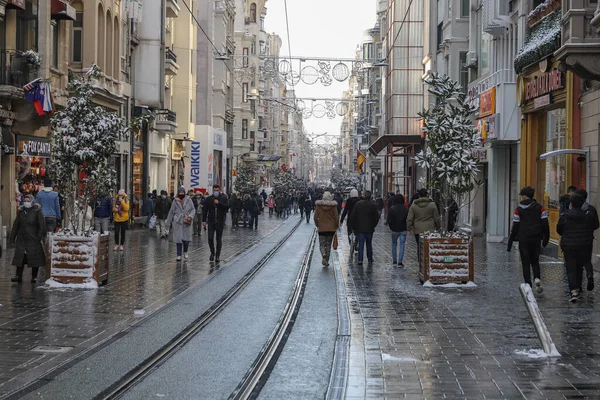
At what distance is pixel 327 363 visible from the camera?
9438 millimetres

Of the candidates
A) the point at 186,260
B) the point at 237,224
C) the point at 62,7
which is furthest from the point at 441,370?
the point at 237,224

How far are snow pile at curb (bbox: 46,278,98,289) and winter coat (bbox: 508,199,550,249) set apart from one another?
705cm

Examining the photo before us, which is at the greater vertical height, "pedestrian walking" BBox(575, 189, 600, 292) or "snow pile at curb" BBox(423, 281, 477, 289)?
"pedestrian walking" BBox(575, 189, 600, 292)

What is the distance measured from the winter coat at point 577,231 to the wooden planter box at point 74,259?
24.9 feet

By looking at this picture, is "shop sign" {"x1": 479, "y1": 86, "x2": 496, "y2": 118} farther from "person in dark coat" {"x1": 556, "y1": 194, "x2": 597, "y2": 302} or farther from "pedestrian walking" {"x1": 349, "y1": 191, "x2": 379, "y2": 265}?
"person in dark coat" {"x1": 556, "y1": 194, "x2": 597, "y2": 302}

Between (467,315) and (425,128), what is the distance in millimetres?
6429

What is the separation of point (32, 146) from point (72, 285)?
45.2 feet

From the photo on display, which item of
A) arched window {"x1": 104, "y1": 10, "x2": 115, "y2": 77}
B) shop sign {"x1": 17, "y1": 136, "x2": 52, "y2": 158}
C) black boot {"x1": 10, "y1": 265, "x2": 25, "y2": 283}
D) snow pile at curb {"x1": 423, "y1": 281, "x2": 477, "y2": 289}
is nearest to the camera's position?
black boot {"x1": 10, "y1": 265, "x2": 25, "y2": 283}

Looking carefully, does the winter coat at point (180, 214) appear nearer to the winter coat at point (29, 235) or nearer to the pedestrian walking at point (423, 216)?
the pedestrian walking at point (423, 216)

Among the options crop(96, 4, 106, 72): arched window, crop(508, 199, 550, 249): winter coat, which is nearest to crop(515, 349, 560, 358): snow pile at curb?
crop(508, 199, 550, 249): winter coat

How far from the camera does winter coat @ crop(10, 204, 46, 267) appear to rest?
53.0 feet

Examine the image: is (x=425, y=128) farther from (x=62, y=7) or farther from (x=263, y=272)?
(x=62, y=7)

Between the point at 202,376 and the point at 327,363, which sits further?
the point at 327,363

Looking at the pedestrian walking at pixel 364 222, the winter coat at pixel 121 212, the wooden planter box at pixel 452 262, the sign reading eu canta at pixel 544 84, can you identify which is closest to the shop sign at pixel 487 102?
the sign reading eu canta at pixel 544 84
